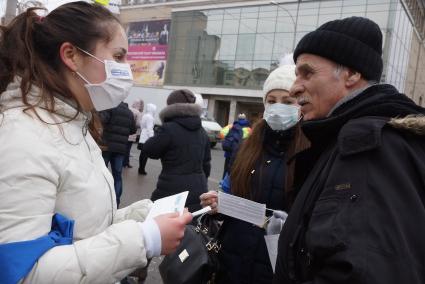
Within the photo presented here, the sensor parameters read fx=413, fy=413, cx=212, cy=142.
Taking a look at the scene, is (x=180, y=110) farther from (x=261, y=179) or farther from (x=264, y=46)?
(x=264, y=46)

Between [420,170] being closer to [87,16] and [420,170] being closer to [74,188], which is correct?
[74,188]

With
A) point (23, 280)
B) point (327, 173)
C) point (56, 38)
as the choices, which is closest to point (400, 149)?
point (327, 173)

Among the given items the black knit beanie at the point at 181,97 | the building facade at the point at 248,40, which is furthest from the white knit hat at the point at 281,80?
the building facade at the point at 248,40

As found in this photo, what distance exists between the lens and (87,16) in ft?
5.49

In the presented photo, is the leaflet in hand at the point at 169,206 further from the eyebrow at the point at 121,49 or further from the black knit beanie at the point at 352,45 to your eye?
the black knit beanie at the point at 352,45

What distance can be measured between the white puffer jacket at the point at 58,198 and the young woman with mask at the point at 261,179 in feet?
3.52

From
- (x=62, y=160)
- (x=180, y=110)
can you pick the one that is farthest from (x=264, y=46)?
(x=62, y=160)

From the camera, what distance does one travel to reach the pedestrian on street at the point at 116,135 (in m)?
6.51

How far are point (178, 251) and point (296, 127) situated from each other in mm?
1034

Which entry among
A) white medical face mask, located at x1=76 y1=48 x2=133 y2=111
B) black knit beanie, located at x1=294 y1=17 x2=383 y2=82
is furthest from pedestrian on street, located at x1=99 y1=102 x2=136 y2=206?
black knit beanie, located at x1=294 y1=17 x2=383 y2=82

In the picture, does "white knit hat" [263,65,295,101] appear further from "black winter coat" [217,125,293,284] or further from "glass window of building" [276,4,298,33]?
"glass window of building" [276,4,298,33]

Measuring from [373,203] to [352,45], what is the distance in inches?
27.3

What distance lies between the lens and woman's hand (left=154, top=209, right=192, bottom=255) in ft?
4.93

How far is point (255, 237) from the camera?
7.93 ft
